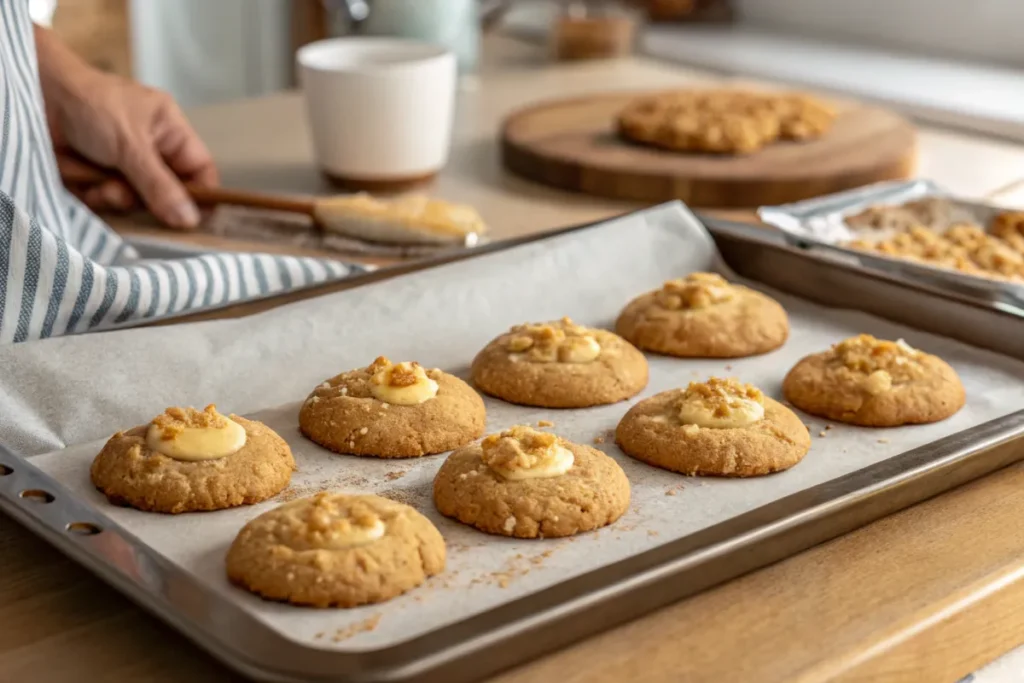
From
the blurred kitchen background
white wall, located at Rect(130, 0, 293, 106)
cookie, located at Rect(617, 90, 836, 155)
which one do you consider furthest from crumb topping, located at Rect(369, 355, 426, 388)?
white wall, located at Rect(130, 0, 293, 106)

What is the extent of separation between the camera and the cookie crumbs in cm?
86

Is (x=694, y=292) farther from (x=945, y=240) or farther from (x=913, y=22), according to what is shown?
(x=913, y=22)

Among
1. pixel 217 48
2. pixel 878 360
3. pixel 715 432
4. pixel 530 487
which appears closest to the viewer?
pixel 530 487

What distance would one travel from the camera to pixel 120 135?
1716 mm

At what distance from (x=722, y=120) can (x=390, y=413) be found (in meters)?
1.04

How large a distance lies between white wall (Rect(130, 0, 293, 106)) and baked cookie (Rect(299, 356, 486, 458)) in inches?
115

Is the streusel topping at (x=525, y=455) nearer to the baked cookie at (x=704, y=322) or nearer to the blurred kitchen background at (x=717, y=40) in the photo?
the baked cookie at (x=704, y=322)

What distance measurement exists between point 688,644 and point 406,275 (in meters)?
0.74

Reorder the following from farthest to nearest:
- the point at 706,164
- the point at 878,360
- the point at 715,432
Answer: the point at 706,164
the point at 878,360
the point at 715,432

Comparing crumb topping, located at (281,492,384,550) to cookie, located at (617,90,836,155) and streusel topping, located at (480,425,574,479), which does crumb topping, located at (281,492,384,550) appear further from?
cookie, located at (617,90,836,155)

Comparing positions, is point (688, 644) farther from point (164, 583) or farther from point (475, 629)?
point (164, 583)

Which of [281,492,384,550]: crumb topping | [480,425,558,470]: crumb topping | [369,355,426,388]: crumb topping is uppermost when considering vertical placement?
[281,492,384,550]: crumb topping

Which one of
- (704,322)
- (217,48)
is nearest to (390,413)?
(704,322)

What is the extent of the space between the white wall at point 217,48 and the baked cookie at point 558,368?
2.86 meters
